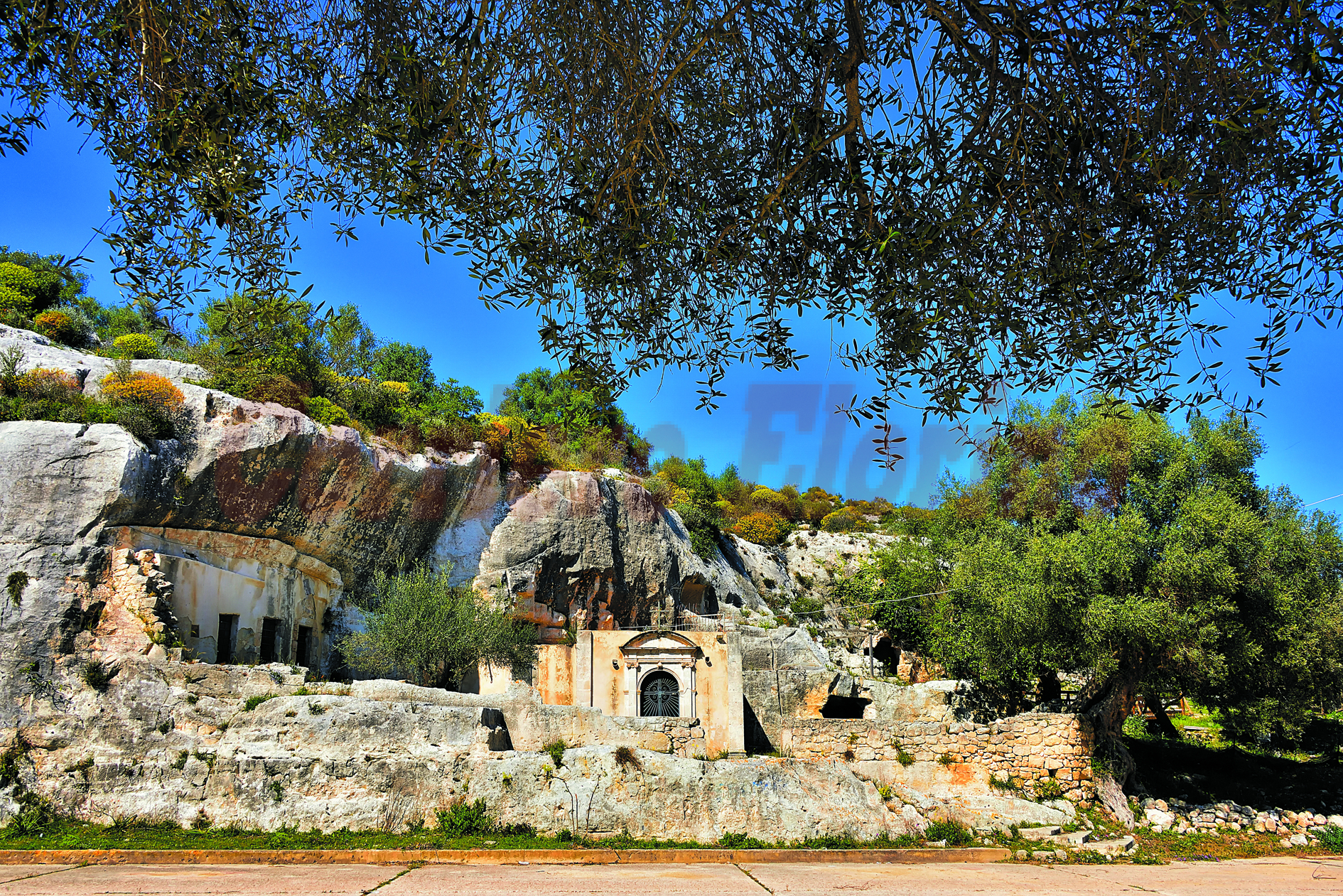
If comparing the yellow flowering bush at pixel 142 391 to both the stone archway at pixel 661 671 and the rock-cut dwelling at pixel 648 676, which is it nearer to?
the rock-cut dwelling at pixel 648 676

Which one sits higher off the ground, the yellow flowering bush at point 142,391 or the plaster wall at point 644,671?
the yellow flowering bush at point 142,391

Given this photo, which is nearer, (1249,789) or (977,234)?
(977,234)

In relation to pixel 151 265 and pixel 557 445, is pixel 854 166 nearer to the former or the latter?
pixel 151 265

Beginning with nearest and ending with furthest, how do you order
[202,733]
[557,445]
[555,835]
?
[555,835] → [202,733] → [557,445]

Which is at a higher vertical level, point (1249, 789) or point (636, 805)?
point (636, 805)

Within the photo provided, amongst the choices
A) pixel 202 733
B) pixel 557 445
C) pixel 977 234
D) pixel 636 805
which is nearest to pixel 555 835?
pixel 636 805

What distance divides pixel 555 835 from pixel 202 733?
612 centimetres

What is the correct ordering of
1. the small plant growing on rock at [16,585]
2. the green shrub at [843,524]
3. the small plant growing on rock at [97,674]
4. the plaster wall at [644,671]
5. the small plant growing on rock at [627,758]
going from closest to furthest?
the small plant growing on rock at [627,758] → the small plant growing on rock at [97,674] → the small plant growing on rock at [16,585] → the plaster wall at [644,671] → the green shrub at [843,524]

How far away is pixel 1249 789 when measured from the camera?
1777 centimetres

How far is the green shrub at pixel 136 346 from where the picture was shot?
23172 mm

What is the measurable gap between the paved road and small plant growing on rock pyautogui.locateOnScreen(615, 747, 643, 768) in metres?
2.12

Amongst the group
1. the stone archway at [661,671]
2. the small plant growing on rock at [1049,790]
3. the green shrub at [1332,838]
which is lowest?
the green shrub at [1332,838]

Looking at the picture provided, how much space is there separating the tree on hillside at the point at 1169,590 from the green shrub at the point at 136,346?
23769 mm

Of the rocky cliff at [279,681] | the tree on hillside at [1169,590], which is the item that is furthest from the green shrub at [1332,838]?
the rocky cliff at [279,681]
